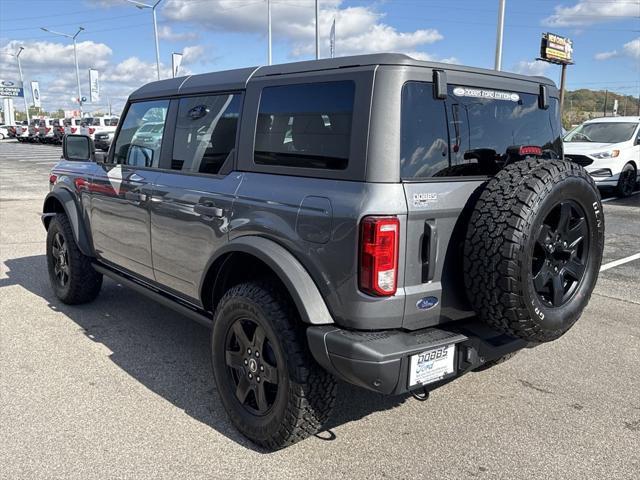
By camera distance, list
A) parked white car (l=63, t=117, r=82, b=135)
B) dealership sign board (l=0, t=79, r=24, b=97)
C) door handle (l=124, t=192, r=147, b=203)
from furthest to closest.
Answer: dealership sign board (l=0, t=79, r=24, b=97) < parked white car (l=63, t=117, r=82, b=135) < door handle (l=124, t=192, r=147, b=203)

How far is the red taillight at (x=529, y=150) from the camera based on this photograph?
297 cm

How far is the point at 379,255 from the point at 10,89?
8284 centimetres

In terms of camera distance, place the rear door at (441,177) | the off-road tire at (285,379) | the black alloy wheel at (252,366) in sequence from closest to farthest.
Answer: the rear door at (441,177) < the off-road tire at (285,379) < the black alloy wheel at (252,366)

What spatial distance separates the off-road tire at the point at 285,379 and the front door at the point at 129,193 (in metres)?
1.32

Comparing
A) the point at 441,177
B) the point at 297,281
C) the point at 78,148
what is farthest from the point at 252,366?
the point at 78,148

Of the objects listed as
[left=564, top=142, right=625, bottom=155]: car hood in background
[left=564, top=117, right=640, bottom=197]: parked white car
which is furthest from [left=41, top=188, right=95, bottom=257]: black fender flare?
[left=564, top=142, right=625, bottom=155]: car hood in background

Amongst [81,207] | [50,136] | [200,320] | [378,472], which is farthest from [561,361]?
[50,136]

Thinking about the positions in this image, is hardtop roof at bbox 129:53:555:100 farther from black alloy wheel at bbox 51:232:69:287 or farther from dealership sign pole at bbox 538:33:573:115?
dealership sign pole at bbox 538:33:573:115

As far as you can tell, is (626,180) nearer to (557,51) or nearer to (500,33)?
(500,33)

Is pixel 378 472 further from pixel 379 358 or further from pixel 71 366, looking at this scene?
pixel 71 366

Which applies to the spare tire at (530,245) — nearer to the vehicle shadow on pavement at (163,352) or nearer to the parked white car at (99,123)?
the vehicle shadow on pavement at (163,352)

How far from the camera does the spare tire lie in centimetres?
245

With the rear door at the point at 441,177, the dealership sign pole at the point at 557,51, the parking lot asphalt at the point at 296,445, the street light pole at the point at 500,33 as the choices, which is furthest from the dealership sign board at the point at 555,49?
the rear door at the point at 441,177

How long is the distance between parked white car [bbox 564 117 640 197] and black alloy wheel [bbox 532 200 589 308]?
31.1 feet
